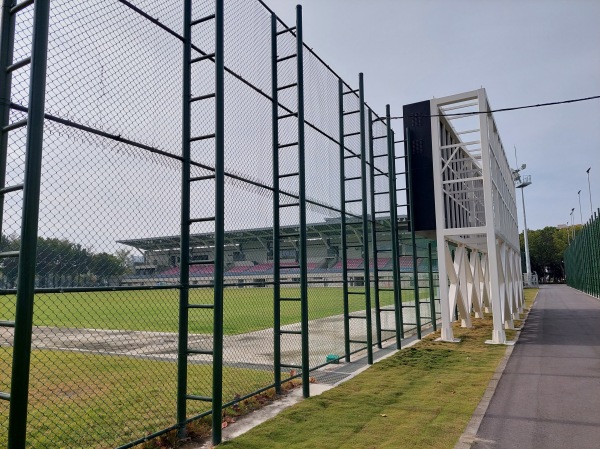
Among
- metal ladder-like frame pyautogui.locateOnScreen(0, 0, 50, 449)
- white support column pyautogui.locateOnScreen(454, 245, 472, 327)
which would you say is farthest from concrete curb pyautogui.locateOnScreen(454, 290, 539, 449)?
white support column pyautogui.locateOnScreen(454, 245, 472, 327)

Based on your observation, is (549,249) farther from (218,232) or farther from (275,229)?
(218,232)

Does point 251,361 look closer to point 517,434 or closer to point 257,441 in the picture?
point 257,441

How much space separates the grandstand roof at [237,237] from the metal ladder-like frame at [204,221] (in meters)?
0.13

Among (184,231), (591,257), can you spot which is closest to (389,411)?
(184,231)

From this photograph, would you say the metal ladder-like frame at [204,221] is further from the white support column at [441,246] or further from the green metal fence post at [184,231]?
the white support column at [441,246]

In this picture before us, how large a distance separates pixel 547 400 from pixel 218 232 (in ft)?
16.6

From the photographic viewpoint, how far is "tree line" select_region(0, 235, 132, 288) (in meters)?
2.95

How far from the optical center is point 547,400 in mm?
5984

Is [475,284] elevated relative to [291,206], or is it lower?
lower

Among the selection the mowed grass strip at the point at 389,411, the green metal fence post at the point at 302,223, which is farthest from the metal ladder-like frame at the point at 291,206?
the mowed grass strip at the point at 389,411

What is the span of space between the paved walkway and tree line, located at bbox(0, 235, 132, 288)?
3.83 m

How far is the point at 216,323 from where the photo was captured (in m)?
4.35

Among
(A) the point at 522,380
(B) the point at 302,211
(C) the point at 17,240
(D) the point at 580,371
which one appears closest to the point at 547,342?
(D) the point at 580,371

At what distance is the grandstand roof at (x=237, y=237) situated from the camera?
4.12 m
